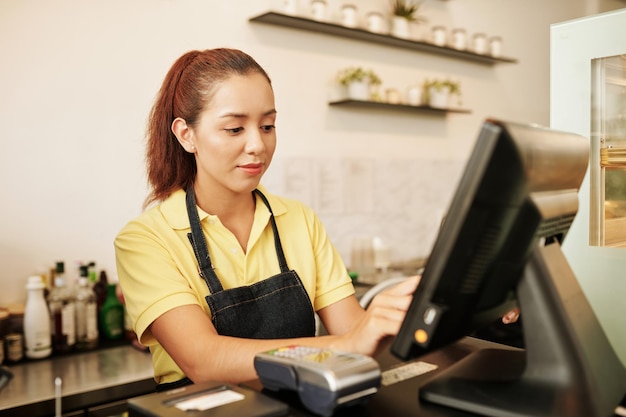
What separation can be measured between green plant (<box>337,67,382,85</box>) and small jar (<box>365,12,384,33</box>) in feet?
0.81

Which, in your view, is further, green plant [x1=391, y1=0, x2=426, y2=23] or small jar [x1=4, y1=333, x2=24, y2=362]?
green plant [x1=391, y1=0, x2=426, y2=23]

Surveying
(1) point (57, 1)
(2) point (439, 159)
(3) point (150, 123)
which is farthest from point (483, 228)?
(2) point (439, 159)

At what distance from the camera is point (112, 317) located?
2457mm

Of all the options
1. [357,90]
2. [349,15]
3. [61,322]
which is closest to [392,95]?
[357,90]

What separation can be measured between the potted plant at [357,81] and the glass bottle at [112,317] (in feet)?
5.68

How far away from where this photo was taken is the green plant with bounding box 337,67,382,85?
134 inches

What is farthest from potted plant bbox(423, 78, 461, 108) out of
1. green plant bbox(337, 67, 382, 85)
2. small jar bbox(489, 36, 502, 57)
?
small jar bbox(489, 36, 502, 57)

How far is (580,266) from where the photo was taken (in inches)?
57.3

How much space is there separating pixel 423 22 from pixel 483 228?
3.49 metres

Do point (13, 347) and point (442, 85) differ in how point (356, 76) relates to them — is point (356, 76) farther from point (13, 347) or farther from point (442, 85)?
point (13, 347)

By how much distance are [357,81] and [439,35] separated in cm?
85

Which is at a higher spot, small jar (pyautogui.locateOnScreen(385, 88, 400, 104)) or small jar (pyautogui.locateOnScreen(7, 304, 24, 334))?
small jar (pyautogui.locateOnScreen(385, 88, 400, 104))

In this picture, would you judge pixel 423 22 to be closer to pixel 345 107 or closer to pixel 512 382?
pixel 345 107

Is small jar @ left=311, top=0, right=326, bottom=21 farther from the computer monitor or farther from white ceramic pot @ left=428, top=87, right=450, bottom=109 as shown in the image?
the computer monitor
